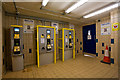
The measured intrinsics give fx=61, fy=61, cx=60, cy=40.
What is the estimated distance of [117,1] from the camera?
7.46 feet

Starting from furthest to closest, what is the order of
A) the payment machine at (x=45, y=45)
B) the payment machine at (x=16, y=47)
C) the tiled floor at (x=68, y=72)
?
the payment machine at (x=45, y=45) → the payment machine at (x=16, y=47) → the tiled floor at (x=68, y=72)

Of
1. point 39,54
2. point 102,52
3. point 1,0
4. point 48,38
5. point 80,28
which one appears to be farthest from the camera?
point 80,28

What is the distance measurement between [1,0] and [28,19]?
149 cm

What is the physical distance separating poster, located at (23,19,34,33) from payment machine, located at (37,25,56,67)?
68 centimetres

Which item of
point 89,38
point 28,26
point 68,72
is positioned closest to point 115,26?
point 89,38

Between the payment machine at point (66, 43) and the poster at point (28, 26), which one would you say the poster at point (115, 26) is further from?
the poster at point (28, 26)

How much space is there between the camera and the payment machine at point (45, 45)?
3.38 m

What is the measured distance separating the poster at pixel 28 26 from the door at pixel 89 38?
4.39 m

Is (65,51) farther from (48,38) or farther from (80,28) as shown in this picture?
(80,28)

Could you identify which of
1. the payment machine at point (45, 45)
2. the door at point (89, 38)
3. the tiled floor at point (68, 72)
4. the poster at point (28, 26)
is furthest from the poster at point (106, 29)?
the poster at point (28, 26)

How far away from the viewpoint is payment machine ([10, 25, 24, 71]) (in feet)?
9.21

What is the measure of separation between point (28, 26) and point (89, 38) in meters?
4.70

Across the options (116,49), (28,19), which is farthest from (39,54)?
(116,49)

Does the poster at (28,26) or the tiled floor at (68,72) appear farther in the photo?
the poster at (28,26)
